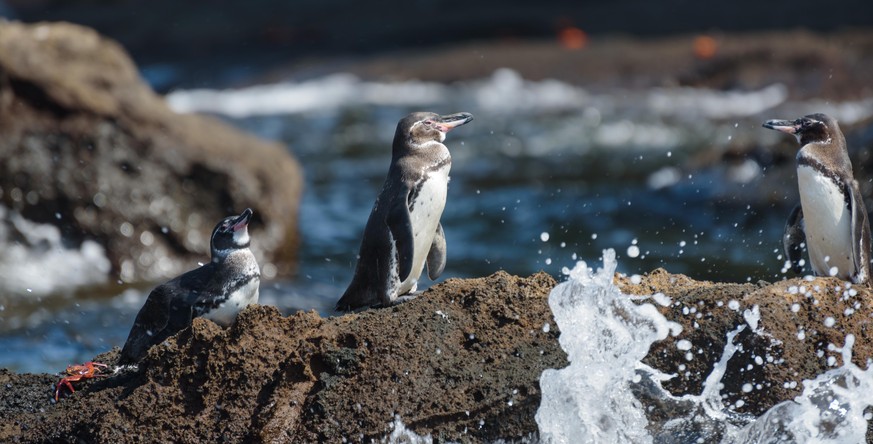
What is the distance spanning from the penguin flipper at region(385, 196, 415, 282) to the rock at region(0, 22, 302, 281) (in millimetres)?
5240

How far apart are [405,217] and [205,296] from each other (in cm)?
107

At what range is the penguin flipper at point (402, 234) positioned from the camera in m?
5.56

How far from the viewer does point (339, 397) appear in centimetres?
477

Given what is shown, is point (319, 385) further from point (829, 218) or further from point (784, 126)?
point (784, 126)

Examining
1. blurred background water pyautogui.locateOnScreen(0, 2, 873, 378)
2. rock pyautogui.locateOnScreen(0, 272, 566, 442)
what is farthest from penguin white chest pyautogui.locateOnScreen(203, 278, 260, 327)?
blurred background water pyautogui.locateOnScreen(0, 2, 873, 378)

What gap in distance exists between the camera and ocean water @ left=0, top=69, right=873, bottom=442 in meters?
9.58

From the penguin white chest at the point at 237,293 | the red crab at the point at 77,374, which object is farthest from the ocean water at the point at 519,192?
the red crab at the point at 77,374

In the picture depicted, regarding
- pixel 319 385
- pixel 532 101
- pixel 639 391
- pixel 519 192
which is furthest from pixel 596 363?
pixel 532 101

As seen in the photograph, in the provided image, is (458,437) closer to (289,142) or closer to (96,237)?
(96,237)

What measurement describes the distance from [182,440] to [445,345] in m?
1.19

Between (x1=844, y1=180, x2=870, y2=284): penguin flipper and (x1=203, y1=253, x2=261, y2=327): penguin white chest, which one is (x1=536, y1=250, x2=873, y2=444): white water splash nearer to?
(x1=844, y1=180, x2=870, y2=284): penguin flipper

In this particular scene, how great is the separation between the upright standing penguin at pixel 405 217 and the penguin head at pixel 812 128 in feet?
5.76

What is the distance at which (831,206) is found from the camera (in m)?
5.82

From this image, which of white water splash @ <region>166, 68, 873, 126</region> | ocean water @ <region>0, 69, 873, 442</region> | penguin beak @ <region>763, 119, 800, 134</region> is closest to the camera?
penguin beak @ <region>763, 119, 800, 134</region>
